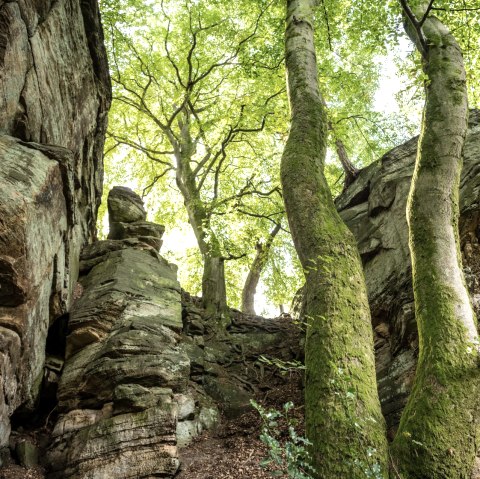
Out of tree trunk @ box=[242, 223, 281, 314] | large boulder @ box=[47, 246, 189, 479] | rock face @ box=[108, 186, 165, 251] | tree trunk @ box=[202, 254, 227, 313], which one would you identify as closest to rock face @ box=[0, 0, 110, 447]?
large boulder @ box=[47, 246, 189, 479]

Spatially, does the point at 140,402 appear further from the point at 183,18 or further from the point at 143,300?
the point at 183,18

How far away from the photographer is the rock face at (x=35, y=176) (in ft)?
18.1

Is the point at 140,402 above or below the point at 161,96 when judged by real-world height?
below

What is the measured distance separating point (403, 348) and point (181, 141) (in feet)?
41.9

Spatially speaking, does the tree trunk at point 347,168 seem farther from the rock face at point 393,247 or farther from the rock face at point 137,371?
the rock face at point 137,371

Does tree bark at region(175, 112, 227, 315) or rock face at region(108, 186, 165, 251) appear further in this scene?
tree bark at region(175, 112, 227, 315)

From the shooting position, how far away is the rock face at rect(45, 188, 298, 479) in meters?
5.60

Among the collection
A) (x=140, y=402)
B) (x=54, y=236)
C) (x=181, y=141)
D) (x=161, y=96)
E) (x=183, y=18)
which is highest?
(x=183, y=18)

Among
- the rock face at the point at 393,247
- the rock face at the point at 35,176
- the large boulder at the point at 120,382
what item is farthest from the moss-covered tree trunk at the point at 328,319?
the rock face at the point at 35,176

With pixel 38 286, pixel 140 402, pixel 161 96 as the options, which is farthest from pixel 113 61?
pixel 140 402

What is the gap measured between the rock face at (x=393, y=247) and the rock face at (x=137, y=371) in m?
2.87

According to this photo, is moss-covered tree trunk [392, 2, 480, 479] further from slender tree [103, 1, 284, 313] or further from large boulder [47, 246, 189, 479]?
slender tree [103, 1, 284, 313]

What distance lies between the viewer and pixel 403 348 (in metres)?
7.38

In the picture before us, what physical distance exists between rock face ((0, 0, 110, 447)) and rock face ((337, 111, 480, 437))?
5.39m
